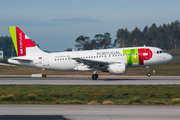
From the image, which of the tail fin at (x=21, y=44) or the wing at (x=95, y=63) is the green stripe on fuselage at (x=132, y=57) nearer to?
the wing at (x=95, y=63)

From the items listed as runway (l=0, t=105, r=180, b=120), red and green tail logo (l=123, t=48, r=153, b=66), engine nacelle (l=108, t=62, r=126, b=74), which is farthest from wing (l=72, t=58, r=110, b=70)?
runway (l=0, t=105, r=180, b=120)

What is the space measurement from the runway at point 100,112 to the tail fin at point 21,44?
82.8 feet

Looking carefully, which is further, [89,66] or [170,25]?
[170,25]

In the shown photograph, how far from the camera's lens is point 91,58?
128 ft

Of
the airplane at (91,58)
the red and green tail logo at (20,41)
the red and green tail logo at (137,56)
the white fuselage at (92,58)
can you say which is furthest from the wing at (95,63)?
the red and green tail logo at (20,41)

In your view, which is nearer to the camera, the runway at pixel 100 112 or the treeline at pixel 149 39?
the runway at pixel 100 112

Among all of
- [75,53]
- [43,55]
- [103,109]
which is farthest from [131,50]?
[103,109]

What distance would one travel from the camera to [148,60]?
38.4 meters

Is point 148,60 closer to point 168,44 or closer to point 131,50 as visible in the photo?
point 131,50

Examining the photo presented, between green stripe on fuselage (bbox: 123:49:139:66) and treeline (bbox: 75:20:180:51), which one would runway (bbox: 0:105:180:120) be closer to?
green stripe on fuselage (bbox: 123:49:139:66)

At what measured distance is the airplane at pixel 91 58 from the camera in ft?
123

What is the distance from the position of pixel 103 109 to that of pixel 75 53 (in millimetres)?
24728

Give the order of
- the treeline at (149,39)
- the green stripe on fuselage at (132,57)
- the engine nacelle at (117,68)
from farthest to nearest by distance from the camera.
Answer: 1. the treeline at (149,39)
2. the green stripe on fuselage at (132,57)
3. the engine nacelle at (117,68)

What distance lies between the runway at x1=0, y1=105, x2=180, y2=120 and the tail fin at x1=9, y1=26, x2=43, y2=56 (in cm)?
2525
